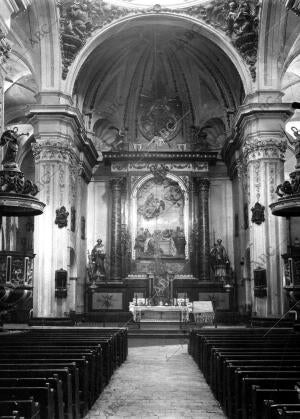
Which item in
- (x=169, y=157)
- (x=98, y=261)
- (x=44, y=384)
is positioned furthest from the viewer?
(x=169, y=157)

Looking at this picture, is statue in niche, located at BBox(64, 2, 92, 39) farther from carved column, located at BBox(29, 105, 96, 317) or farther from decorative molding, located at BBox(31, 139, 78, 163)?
decorative molding, located at BBox(31, 139, 78, 163)

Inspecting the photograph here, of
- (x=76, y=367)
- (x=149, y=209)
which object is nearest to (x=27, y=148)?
(x=149, y=209)

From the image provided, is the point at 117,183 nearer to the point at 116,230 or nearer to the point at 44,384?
the point at 116,230

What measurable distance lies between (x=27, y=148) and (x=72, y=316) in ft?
30.6

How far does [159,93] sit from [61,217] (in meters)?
8.08

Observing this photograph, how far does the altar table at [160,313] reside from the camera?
52.0 feet

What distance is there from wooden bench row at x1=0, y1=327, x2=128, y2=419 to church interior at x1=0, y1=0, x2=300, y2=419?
0.15m

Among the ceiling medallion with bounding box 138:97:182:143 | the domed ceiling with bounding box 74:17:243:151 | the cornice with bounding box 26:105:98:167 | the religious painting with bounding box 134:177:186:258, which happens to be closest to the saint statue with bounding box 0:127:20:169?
the cornice with bounding box 26:105:98:167

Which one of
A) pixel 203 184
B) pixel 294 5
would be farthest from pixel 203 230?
pixel 294 5

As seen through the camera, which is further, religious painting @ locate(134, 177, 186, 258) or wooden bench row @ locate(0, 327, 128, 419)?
religious painting @ locate(134, 177, 186, 258)

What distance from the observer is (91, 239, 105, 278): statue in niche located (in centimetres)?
1900

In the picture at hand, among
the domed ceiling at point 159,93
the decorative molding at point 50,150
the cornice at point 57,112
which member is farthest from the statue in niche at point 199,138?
the decorative molding at point 50,150

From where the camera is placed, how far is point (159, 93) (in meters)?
21.3

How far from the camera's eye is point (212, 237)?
66.8ft
